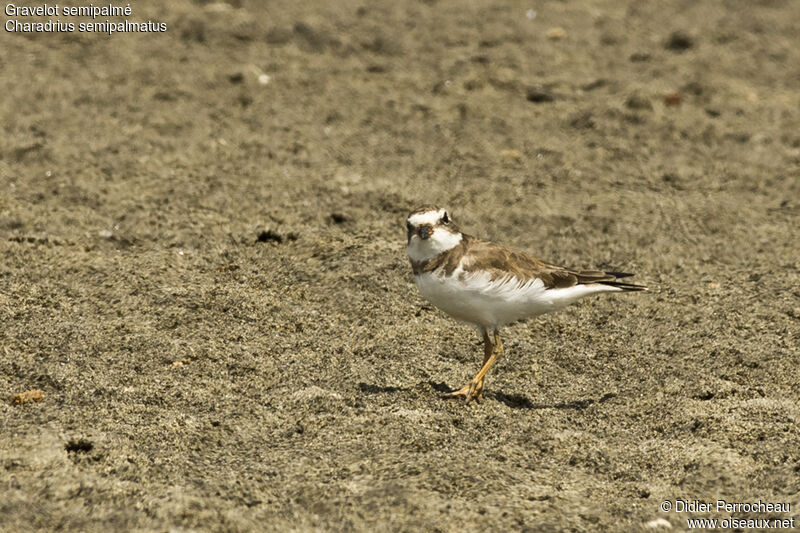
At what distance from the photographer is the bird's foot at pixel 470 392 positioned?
4984mm

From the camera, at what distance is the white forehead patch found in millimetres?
5090

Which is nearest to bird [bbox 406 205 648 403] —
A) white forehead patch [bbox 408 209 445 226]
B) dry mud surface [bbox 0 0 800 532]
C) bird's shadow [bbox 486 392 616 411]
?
white forehead patch [bbox 408 209 445 226]

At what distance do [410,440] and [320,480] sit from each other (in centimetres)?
52

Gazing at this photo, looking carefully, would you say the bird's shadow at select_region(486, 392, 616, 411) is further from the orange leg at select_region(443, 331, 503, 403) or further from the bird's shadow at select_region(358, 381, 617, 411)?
the orange leg at select_region(443, 331, 503, 403)

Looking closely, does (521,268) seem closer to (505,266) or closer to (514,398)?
(505,266)

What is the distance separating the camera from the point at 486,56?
9523 mm

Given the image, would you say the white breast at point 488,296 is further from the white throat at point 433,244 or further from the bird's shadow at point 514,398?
the bird's shadow at point 514,398

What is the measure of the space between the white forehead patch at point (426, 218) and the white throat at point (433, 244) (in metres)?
0.06

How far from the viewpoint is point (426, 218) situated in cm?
509

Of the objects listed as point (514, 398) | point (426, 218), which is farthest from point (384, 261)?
point (514, 398)

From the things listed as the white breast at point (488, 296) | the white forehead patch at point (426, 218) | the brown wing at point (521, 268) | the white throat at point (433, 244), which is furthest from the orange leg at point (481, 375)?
the white forehead patch at point (426, 218)

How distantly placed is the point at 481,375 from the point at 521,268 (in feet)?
2.06

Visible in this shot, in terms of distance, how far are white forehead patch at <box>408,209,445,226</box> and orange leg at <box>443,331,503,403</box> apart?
69cm

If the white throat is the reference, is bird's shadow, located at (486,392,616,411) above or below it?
below
